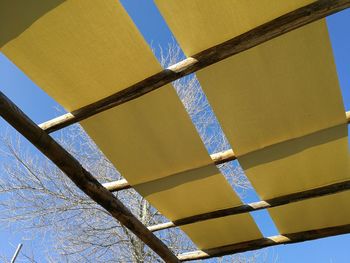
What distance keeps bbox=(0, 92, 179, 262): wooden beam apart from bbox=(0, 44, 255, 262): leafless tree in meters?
3.86

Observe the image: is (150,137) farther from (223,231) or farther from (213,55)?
(223,231)

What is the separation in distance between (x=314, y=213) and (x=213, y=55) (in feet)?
6.69

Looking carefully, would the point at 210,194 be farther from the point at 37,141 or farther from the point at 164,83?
the point at 37,141

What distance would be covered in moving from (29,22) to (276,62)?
4.70 feet

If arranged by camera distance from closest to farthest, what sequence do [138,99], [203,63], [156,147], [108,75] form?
[203,63] → [108,75] → [138,99] → [156,147]

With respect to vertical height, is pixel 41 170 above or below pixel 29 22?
above

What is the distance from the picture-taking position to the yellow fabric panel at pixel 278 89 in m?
1.93

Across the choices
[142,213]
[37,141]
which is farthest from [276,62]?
[142,213]

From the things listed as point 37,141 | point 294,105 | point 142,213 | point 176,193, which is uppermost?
point 142,213

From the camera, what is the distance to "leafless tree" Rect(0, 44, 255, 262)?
22.0 ft

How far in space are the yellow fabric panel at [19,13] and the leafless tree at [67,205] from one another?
4.94 m

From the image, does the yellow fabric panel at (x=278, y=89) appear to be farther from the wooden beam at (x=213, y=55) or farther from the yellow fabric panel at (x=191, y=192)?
the yellow fabric panel at (x=191, y=192)

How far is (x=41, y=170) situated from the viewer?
6930 mm

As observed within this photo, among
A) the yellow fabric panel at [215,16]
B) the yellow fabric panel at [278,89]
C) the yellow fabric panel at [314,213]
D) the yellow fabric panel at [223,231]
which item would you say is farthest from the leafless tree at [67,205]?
the yellow fabric panel at [215,16]
